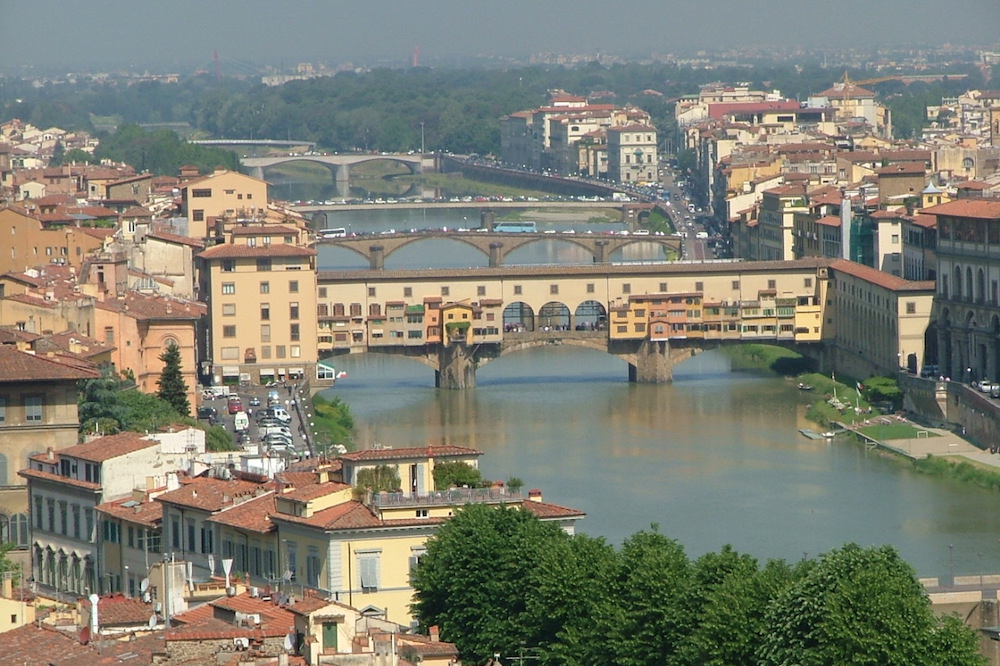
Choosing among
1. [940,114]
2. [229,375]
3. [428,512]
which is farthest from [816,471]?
[940,114]

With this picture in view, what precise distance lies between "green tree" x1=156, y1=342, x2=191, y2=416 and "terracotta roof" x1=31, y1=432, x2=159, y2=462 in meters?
8.81

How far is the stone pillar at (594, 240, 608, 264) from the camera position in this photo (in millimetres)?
57344

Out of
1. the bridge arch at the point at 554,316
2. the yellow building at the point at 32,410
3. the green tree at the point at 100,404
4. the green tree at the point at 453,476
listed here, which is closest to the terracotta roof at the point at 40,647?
the green tree at the point at 453,476

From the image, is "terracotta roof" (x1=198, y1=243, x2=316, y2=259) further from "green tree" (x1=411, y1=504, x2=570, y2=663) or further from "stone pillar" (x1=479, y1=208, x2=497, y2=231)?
"stone pillar" (x1=479, y1=208, x2=497, y2=231)

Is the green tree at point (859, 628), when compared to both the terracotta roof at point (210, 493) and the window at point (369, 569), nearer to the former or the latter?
the window at point (369, 569)

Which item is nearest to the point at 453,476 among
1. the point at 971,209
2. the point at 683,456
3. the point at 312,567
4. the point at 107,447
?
the point at 312,567

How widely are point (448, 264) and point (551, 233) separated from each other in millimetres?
2471

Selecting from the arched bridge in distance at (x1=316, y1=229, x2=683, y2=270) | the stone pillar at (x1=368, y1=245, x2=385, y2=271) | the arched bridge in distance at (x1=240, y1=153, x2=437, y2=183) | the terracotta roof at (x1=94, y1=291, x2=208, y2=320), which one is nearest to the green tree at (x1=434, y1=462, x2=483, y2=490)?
the terracotta roof at (x1=94, y1=291, x2=208, y2=320)

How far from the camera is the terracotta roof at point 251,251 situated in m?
39.8

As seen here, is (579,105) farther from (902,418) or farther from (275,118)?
(902,418)

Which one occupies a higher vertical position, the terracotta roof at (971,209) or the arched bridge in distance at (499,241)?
the terracotta roof at (971,209)

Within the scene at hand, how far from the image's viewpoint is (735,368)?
4247 cm

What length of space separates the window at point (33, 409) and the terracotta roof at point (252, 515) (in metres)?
4.21

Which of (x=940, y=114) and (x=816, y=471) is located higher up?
(x=940, y=114)
